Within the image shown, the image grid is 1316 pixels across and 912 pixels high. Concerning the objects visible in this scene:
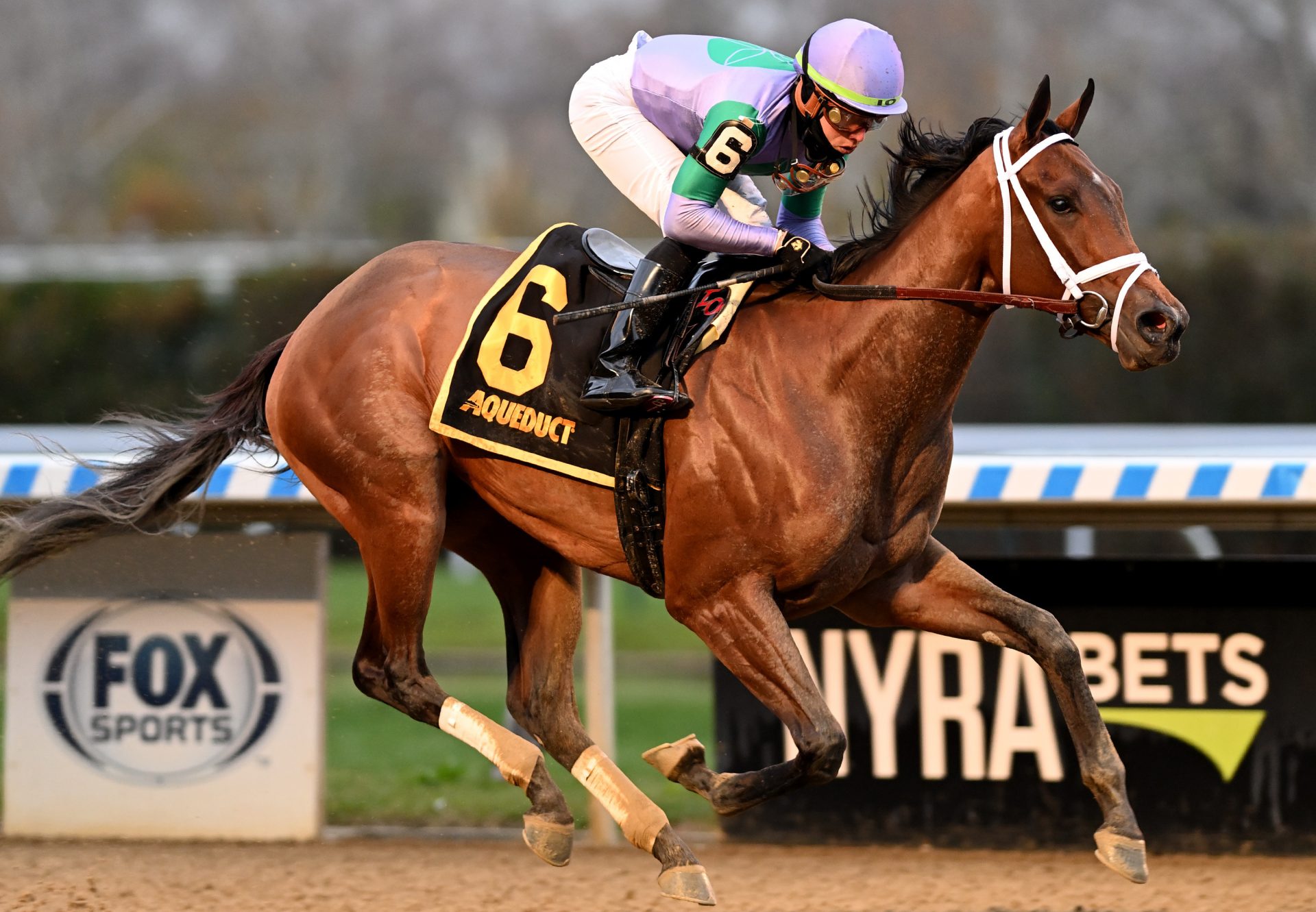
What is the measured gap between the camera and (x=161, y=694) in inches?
211

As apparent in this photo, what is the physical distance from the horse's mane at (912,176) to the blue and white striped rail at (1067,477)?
126 centimetres

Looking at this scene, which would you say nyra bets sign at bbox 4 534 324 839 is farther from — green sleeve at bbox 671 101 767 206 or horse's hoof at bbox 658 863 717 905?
green sleeve at bbox 671 101 767 206

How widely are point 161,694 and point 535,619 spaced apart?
1580mm

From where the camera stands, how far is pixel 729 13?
2744cm

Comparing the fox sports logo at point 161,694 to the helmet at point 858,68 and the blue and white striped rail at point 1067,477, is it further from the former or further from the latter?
the helmet at point 858,68

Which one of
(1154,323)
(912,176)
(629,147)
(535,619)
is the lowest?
(535,619)

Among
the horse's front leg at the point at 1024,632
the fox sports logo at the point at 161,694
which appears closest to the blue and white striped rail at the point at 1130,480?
the horse's front leg at the point at 1024,632

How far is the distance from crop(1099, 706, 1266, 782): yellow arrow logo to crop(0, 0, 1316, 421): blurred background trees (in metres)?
9.32

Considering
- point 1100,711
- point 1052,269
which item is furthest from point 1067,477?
point 1052,269

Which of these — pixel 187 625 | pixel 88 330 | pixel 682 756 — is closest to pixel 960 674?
pixel 682 756

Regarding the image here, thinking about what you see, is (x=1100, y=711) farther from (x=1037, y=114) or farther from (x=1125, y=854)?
(x=1037, y=114)

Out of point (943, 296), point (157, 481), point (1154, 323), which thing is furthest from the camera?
point (157, 481)

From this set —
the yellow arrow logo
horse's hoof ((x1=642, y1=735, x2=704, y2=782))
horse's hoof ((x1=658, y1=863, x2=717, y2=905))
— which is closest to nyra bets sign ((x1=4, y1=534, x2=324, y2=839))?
horse's hoof ((x1=642, y1=735, x2=704, y2=782))

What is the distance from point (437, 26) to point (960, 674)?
27.3 metres
